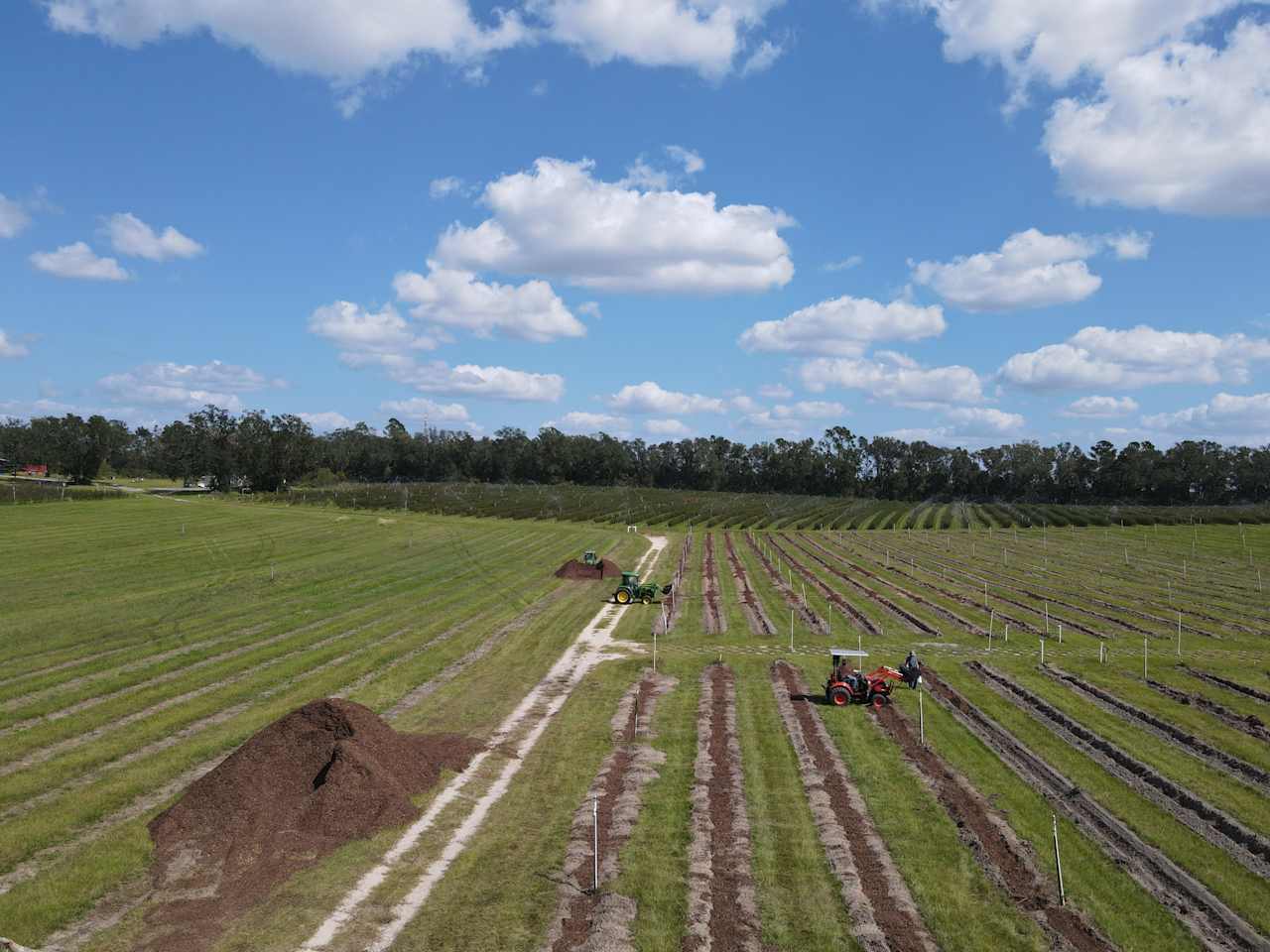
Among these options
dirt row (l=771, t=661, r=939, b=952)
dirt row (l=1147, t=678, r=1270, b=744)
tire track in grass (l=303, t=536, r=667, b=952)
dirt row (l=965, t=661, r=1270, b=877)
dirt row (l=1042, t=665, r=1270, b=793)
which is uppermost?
dirt row (l=1147, t=678, r=1270, b=744)

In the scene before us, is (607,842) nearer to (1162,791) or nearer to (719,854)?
(719,854)

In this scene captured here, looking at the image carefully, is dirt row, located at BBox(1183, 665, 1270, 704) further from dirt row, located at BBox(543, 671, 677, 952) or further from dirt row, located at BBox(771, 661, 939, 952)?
dirt row, located at BBox(543, 671, 677, 952)

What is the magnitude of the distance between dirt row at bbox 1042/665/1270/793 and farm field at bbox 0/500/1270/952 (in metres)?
0.12

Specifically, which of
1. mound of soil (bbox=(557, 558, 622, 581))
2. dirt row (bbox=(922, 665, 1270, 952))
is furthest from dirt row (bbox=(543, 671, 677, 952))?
mound of soil (bbox=(557, 558, 622, 581))

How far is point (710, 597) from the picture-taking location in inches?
2008

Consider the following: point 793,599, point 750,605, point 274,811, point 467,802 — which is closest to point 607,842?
point 467,802

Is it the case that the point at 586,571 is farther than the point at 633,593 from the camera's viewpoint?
Yes

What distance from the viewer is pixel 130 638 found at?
3316cm

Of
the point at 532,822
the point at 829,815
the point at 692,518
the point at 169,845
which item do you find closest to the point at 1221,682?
the point at 829,815

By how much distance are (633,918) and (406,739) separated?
9.37 metres

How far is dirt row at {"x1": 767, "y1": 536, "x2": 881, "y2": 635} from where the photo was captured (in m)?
42.8

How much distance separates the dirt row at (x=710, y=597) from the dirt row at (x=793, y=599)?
400 cm

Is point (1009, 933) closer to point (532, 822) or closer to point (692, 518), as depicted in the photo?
point (532, 822)

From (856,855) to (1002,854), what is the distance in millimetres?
2747
